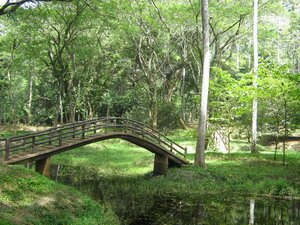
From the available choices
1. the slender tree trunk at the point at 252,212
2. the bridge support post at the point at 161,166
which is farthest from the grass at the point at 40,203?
the bridge support post at the point at 161,166

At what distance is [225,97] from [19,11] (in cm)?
1736

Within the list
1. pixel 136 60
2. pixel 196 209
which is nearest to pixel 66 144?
pixel 196 209

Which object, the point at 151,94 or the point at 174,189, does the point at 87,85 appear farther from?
the point at 174,189

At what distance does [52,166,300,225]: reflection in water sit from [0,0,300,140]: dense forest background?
25.5ft

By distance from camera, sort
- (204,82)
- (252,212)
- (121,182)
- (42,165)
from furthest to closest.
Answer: (204,82)
(121,182)
(42,165)
(252,212)

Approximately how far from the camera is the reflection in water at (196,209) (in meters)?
14.7

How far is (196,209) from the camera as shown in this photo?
1617 centimetres

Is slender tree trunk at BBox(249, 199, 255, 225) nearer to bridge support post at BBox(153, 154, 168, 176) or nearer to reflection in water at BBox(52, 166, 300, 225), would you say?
reflection in water at BBox(52, 166, 300, 225)

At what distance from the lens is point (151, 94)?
1652 inches

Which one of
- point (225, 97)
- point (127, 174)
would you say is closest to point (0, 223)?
point (127, 174)

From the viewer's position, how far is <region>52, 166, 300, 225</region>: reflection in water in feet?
48.3

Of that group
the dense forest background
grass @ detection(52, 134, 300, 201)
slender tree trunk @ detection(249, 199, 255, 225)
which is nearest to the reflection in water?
slender tree trunk @ detection(249, 199, 255, 225)

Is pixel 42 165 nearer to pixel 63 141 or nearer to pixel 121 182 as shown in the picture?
pixel 63 141

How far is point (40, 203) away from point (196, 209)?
23.9ft
